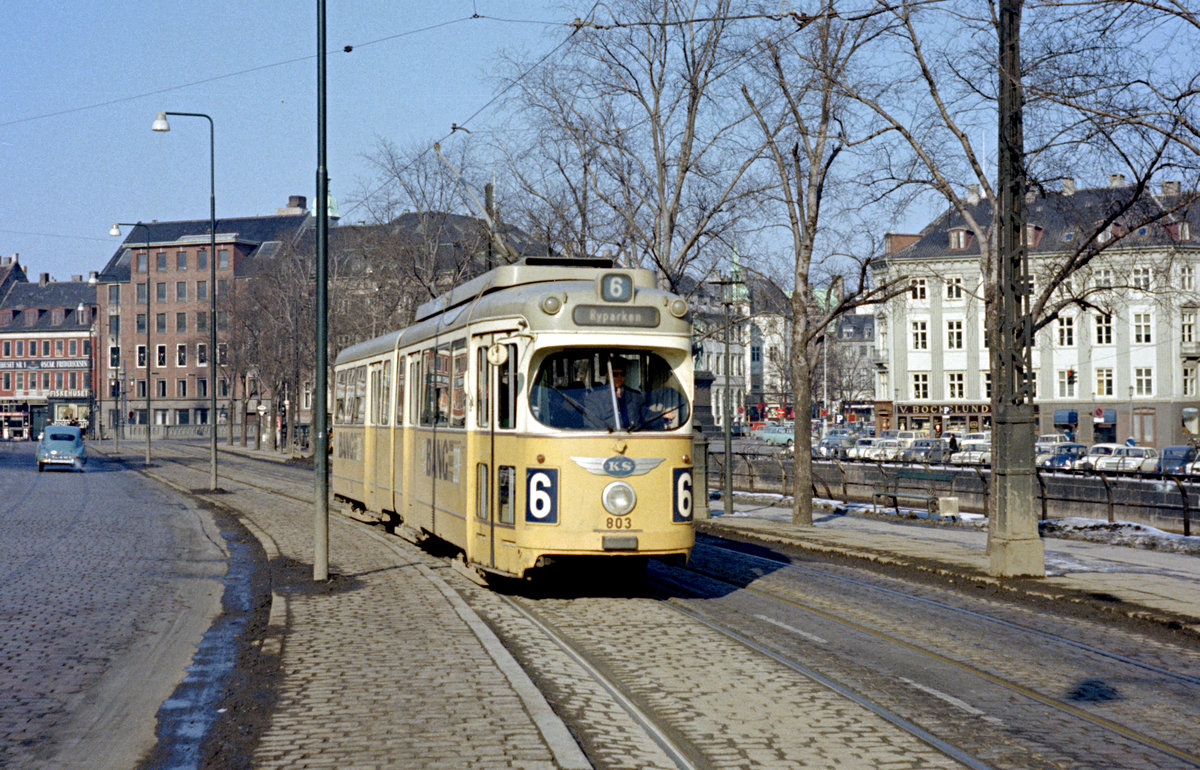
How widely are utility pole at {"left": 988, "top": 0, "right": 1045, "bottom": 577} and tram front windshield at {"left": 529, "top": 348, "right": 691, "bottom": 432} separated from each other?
4.95 metres

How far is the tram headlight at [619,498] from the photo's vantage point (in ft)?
43.8

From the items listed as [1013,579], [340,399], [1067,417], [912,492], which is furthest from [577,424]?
[1067,417]

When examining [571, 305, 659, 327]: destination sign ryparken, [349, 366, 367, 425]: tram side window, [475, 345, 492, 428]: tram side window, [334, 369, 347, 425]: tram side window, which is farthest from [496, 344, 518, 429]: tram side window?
[334, 369, 347, 425]: tram side window

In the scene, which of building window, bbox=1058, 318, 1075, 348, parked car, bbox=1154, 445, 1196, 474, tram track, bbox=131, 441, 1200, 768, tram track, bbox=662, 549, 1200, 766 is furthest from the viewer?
building window, bbox=1058, 318, 1075, 348

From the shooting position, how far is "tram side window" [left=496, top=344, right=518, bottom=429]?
45.0 ft

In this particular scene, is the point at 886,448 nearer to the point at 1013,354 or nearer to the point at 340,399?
the point at 340,399

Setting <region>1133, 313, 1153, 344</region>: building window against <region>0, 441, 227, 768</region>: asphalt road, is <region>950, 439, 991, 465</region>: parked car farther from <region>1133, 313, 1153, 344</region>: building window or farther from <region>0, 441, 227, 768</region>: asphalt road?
<region>0, 441, 227, 768</region>: asphalt road

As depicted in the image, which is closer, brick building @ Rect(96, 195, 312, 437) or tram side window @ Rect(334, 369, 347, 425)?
tram side window @ Rect(334, 369, 347, 425)

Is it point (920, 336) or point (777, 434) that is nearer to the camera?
point (920, 336)

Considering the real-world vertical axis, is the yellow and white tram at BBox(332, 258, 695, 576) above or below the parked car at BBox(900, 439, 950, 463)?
above

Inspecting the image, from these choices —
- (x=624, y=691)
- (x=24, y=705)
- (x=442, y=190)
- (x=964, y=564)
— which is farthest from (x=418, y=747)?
(x=442, y=190)

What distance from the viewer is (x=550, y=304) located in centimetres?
1345

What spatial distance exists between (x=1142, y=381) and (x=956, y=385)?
11301mm

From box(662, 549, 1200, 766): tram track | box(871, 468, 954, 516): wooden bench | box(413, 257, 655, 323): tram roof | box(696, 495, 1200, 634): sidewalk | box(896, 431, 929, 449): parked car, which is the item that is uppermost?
box(413, 257, 655, 323): tram roof
